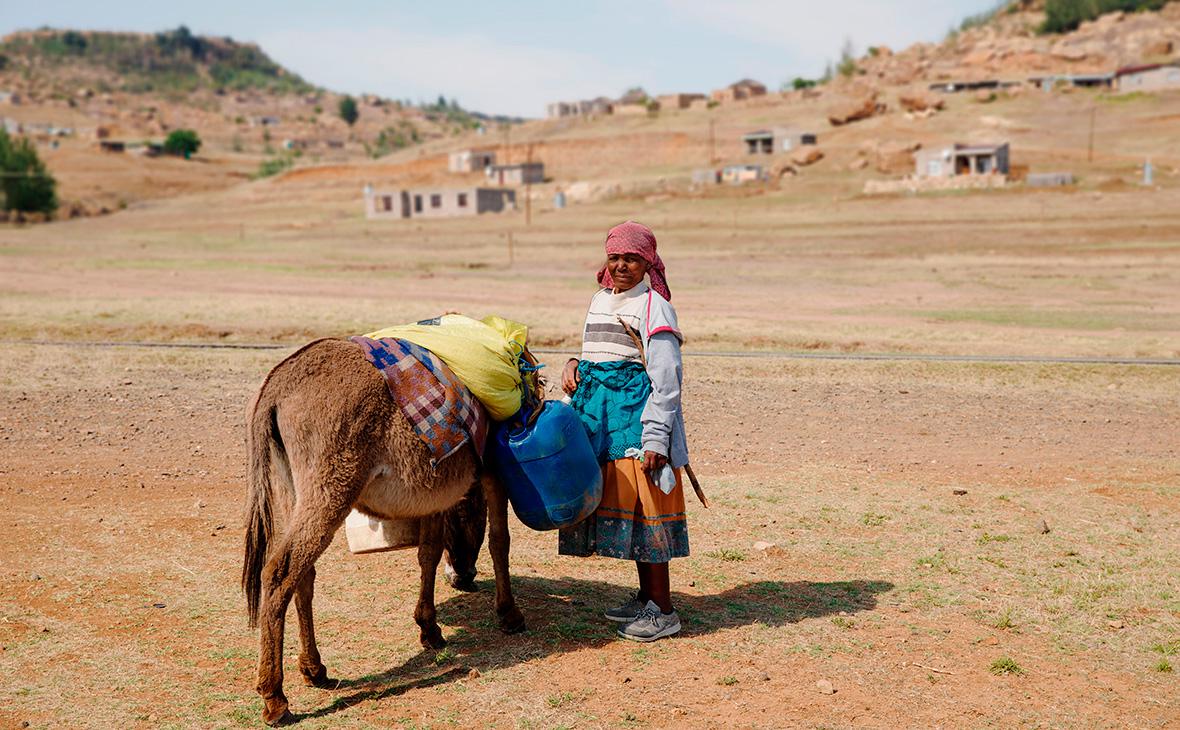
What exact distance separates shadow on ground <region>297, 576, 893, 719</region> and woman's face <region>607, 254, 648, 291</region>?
2.04m

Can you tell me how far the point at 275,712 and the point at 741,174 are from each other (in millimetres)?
63013

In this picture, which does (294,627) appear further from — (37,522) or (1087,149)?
(1087,149)

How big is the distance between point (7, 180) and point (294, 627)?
70.5m

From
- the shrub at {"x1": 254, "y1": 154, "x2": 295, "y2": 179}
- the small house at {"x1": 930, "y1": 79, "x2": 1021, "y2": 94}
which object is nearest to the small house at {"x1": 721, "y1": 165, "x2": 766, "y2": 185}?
the small house at {"x1": 930, "y1": 79, "x2": 1021, "y2": 94}

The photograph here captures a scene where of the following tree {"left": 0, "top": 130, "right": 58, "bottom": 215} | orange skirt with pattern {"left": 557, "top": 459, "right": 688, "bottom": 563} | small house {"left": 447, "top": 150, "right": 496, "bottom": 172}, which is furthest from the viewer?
A: small house {"left": 447, "top": 150, "right": 496, "bottom": 172}

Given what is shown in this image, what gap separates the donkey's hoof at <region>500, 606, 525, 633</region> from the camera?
6.25 meters

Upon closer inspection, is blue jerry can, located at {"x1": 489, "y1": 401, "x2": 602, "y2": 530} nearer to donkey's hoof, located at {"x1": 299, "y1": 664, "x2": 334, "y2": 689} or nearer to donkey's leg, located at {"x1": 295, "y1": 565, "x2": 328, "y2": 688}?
donkey's leg, located at {"x1": 295, "y1": 565, "x2": 328, "y2": 688}

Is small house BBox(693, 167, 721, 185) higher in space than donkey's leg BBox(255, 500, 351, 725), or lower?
higher

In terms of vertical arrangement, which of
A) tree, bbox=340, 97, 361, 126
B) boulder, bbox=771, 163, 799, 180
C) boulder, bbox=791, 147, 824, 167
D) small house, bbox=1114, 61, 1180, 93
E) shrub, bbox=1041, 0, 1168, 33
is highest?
shrub, bbox=1041, 0, 1168, 33

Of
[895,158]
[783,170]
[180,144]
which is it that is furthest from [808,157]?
[180,144]

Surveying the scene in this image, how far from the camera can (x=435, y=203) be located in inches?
2500

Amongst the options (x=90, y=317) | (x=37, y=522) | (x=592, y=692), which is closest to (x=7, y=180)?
(x=90, y=317)

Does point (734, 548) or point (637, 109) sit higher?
point (637, 109)

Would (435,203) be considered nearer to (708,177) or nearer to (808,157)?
(708,177)
